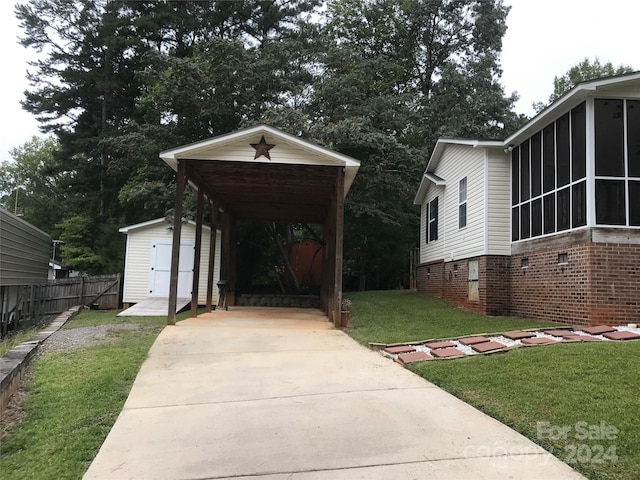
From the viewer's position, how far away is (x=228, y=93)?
17.7 metres

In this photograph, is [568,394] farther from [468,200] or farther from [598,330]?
[468,200]

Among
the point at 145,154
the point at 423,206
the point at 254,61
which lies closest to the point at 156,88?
the point at 145,154

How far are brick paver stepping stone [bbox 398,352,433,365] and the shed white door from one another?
11858mm

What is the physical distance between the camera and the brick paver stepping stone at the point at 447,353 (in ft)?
20.6

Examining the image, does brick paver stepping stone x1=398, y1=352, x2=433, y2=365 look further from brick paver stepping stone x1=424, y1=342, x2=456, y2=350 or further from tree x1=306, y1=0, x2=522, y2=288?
tree x1=306, y1=0, x2=522, y2=288

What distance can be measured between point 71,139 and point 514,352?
28048 mm

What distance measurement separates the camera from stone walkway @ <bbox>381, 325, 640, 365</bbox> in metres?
6.40

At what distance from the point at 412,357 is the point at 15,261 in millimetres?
12538

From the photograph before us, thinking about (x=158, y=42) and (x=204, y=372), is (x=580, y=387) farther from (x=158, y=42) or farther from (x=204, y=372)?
(x=158, y=42)

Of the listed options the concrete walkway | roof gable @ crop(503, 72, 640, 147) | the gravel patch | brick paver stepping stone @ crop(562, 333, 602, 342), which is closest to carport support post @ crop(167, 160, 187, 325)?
the gravel patch

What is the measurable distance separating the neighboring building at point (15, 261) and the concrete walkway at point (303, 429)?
8879 mm

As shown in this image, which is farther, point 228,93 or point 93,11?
point 93,11

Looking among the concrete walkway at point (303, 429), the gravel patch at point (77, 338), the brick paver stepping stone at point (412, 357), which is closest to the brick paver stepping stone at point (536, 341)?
the brick paver stepping stone at point (412, 357)

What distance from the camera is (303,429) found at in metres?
3.85
